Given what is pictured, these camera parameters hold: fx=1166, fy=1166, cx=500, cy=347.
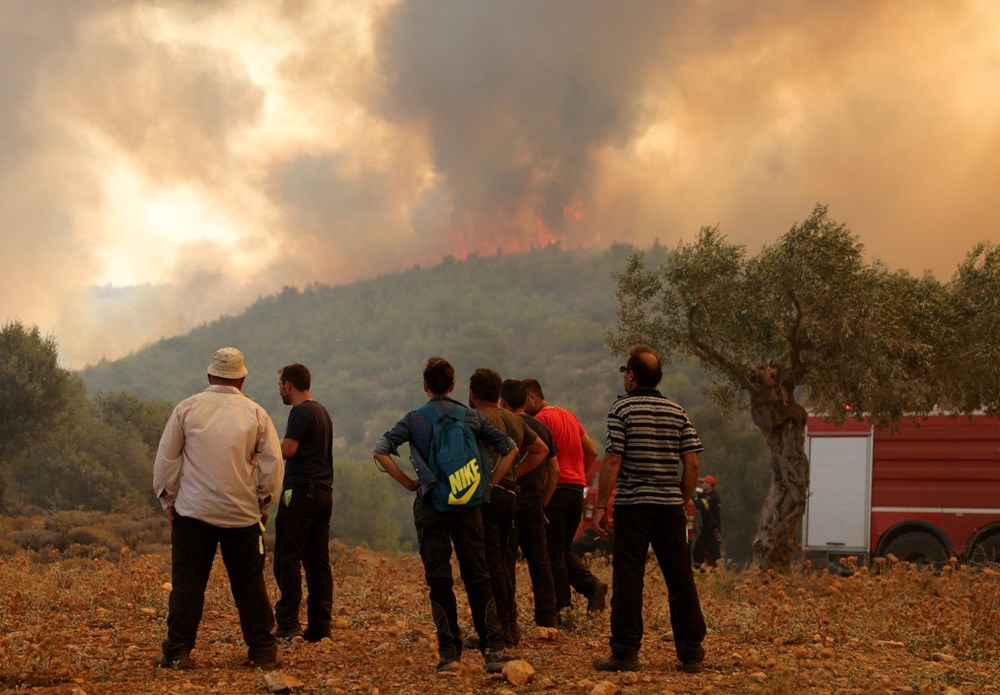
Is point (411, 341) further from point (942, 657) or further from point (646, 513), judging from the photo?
point (646, 513)

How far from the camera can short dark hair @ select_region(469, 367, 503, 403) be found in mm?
7777

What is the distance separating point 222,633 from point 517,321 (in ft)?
449

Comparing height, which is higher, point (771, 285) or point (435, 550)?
point (771, 285)

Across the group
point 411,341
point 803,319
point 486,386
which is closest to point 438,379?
point 486,386

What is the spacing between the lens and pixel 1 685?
6949 millimetres

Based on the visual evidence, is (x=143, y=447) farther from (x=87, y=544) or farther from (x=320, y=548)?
(x=320, y=548)

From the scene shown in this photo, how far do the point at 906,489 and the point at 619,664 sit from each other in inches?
568

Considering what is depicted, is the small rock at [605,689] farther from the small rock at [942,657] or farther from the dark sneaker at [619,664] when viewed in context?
the small rock at [942,657]

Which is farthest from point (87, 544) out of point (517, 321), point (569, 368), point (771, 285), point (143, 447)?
point (517, 321)

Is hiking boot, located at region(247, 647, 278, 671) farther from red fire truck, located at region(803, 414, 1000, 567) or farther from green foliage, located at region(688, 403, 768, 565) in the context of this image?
green foliage, located at region(688, 403, 768, 565)

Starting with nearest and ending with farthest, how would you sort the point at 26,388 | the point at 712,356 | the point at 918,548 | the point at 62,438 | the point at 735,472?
the point at 918,548 → the point at 712,356 → the point at 26,388 → the point at 62,438 → the point at 735,472

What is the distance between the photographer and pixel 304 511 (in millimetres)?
8477

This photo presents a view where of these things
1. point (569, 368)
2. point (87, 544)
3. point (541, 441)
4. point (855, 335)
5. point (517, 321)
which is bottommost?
point (87, 544)

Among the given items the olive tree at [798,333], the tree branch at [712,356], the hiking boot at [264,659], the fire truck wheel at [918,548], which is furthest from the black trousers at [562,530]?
the fire truck wheel at [918,548]
